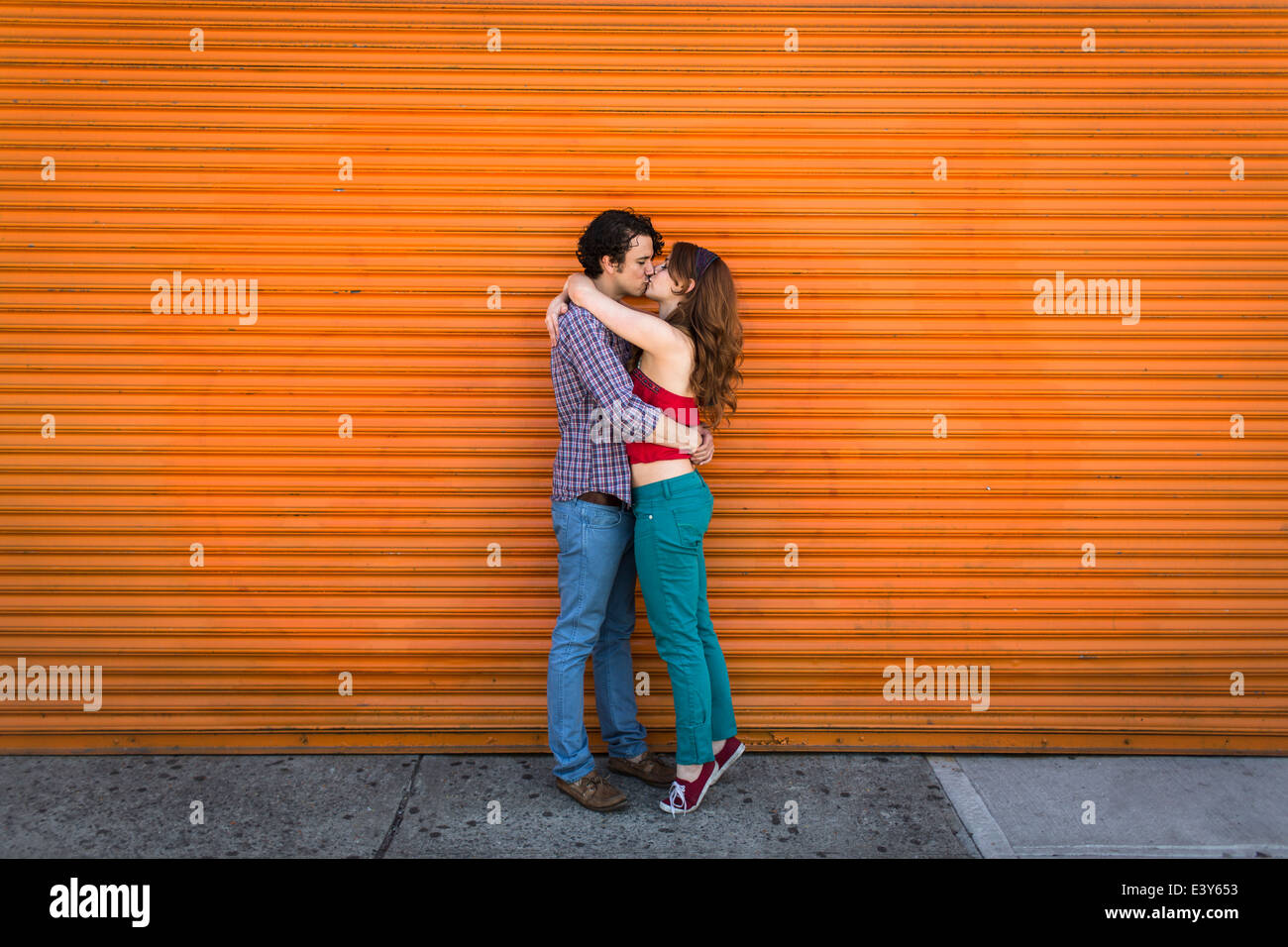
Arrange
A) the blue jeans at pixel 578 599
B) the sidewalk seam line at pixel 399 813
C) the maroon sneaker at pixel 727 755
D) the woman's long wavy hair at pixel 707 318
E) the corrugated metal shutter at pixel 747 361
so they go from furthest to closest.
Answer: the corrugated metal shutter at pixel 747 361 < the maroon sneaker at pixel 727 755 < the blue jeans at pixel 578 599 < the woman's long wavy hair at pixel 707 318 < the sidewalk seam line at pixel 399 813

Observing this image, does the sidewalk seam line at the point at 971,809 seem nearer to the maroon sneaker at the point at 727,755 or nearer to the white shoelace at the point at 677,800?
the maroon sneaker at the point at 727,755

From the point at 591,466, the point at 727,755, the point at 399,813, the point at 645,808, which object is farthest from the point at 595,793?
the point at 591,466

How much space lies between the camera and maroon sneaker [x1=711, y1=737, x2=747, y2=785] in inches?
152

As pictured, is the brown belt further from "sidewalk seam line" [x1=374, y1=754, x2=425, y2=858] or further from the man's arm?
"sidewalk seam line" [x1=374, y1=754, x2=425, y2=858]

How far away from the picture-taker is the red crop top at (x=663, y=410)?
3.57 meters

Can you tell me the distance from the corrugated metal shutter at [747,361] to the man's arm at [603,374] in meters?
0.64

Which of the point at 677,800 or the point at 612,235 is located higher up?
the point at 612,235

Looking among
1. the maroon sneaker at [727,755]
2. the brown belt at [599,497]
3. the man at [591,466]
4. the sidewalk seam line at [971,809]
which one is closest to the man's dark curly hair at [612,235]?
the man at [591,466]

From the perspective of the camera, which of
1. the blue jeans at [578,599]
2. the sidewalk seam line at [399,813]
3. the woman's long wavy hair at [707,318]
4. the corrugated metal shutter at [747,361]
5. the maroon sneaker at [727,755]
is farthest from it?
the corrugated metal shutter at [747,361]

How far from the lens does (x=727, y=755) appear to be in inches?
153

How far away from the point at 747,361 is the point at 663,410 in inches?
28.1

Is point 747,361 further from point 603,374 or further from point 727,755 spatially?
point 727,755

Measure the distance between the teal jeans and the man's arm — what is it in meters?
0.24

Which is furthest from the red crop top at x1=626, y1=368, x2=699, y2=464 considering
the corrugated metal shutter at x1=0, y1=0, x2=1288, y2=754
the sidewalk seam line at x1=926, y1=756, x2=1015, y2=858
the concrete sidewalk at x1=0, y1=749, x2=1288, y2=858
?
the sidewalk seam line at x1=926, y1=756, x2=1015, y2=858
